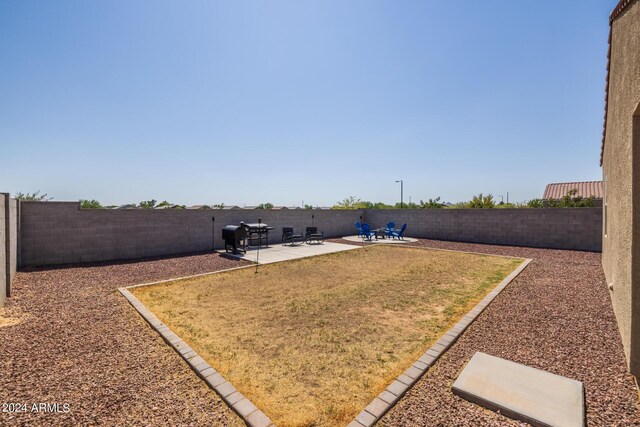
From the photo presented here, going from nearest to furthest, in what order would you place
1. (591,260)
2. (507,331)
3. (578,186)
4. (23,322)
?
1. (507,331)
2. (23,322)
3. (591,260)
4. (578,186)

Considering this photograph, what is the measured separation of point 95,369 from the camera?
10.2 feet

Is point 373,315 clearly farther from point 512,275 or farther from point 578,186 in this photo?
point 578,186

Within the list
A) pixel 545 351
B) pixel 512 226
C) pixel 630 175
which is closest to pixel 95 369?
pixel 545 351

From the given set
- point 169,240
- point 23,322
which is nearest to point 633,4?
point 23,322

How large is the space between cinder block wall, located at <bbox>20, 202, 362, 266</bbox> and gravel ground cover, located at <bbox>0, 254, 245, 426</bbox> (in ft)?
11.7

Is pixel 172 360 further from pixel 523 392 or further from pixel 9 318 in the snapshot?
pixel 523 392

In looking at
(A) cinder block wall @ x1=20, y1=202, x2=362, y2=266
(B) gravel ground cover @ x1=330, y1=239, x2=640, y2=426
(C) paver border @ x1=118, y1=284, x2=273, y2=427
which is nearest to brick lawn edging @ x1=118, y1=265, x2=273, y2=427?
(C) paver border @ x1=118, y1=284, x2=273, y2=427

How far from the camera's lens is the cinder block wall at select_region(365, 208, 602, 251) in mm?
11906

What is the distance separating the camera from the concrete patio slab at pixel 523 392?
232cm

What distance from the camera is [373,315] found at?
190 inches

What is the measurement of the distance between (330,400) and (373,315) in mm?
2356

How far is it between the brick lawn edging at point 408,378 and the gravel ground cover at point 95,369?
1.16 m

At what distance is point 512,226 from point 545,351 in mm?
12659

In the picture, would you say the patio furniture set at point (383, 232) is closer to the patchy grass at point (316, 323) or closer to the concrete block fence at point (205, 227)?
the concrete block fence at point (205, 227)
